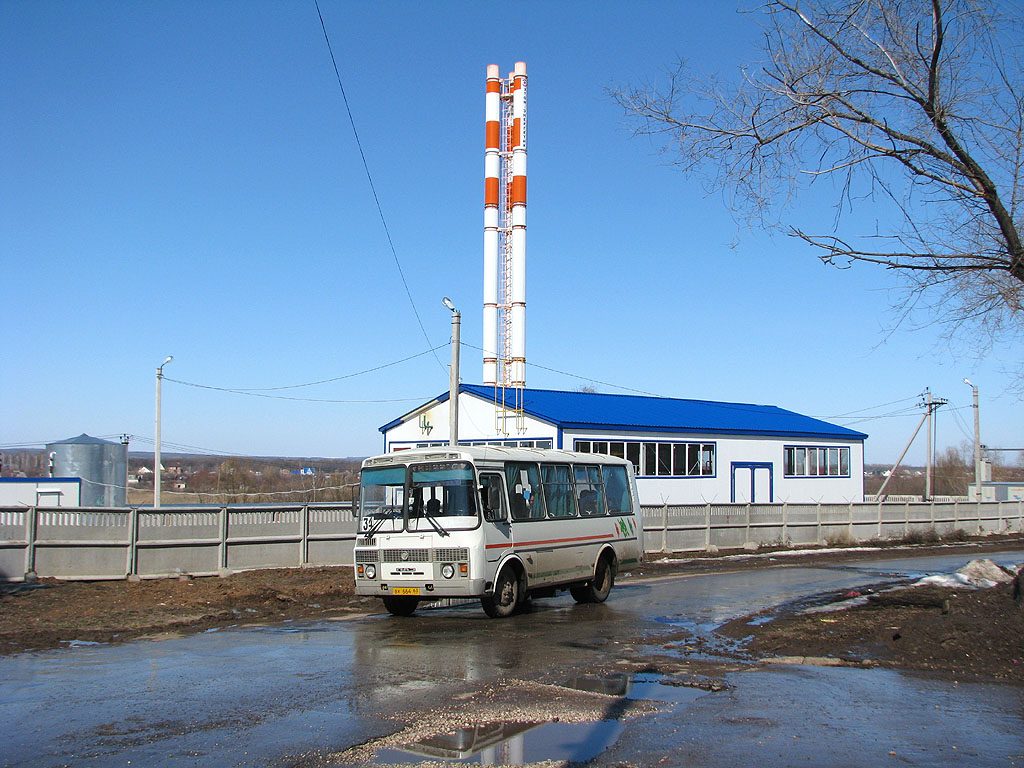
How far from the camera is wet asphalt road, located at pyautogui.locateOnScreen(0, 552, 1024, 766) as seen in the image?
667cm

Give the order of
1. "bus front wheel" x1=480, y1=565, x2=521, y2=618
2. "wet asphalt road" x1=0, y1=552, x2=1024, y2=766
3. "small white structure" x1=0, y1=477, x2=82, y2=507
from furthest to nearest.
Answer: "small white structure" x1=0, y1=477, x2=82, y2=507 < "bus front wheel" x1=480, y1=565, x2=521, y2=618 < "wet asphalt road" x1=0, y1=552, x2=1024, y2=766

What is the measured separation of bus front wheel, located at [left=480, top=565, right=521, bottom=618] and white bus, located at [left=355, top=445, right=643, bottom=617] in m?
0.01

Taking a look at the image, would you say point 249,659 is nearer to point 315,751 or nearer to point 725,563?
point 315,751

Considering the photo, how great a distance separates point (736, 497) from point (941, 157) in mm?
29638

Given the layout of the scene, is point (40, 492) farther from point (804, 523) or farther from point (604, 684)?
point (604, 684)

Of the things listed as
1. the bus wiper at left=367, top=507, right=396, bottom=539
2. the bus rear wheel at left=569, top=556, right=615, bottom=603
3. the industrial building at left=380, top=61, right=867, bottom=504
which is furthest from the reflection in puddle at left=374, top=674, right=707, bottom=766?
the industrial building at left=380, top=61, right=867, bottom=504

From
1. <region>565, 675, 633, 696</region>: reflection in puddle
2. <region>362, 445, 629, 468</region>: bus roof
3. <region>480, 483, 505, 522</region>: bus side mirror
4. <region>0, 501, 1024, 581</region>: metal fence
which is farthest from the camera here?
<region>0, 501, 1024, 581</region>: metal fence

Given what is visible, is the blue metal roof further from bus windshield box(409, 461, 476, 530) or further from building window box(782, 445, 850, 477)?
bus windshield box(409, 461, 476, 530)

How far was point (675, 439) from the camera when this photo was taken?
37.2m

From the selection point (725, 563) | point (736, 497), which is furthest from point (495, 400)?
point (725, 563)

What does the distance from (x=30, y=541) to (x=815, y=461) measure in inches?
1358

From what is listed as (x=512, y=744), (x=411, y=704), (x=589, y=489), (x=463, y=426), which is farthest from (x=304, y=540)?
(x=463, y=426)

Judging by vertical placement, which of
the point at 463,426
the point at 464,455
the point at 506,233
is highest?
the point at 506,233

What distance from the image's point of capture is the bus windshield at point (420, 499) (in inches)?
539
